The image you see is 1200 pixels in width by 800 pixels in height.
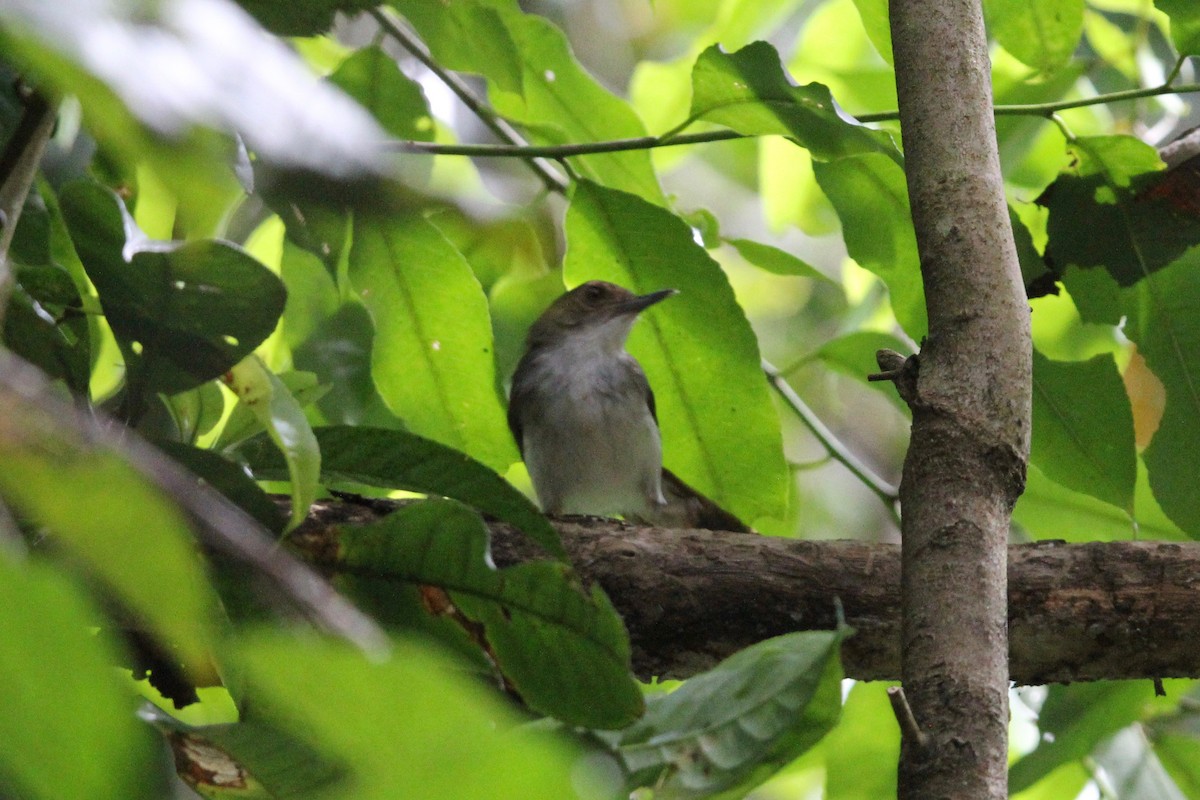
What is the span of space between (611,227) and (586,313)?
7.26ft

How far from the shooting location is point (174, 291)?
191 cm

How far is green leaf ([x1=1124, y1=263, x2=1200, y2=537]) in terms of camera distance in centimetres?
288

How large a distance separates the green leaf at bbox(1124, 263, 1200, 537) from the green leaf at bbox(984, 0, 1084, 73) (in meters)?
0.59

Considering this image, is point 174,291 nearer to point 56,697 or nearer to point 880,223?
point 56,697

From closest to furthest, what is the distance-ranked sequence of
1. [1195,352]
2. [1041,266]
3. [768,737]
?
1. [768,737]
2. [1195,352]
3. [1041,266]

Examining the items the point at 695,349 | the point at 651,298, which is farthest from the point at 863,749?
the point at 651,298

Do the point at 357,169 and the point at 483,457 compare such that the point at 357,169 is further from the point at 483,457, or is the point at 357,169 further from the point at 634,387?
the point at 634,387

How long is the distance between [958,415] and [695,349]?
138 cm

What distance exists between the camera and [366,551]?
1824mm

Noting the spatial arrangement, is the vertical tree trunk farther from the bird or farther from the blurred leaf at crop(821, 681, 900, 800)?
the bird

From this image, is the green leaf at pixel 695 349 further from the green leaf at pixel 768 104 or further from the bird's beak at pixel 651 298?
the green leaf at pixel 768 104

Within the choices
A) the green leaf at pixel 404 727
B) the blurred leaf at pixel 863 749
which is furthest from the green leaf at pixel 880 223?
the green leaf at pixel 404 727

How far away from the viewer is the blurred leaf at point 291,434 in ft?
5.32

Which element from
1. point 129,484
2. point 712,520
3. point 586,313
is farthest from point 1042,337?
point 129,484
